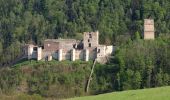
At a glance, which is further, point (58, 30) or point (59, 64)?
point (58, 30)

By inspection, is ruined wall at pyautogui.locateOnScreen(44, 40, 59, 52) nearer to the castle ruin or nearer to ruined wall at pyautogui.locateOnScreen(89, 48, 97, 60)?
the castle ruin

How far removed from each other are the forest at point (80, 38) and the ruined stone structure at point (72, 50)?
0.98 m

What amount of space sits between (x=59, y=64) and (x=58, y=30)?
28960 mm

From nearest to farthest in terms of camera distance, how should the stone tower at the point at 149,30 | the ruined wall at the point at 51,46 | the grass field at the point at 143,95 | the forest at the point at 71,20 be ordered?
the grass field at the point at 143,95
the ruined wall at the point at 51,46
the stone tower at the point at 149,30
the forest at the point at 71,20

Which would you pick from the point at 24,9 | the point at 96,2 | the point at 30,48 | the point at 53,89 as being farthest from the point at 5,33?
the point at 53,89

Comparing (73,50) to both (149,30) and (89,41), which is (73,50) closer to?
(89,41)

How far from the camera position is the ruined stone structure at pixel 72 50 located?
62031 mm

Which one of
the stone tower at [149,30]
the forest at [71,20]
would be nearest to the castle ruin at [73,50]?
the stone tower at [149,30]

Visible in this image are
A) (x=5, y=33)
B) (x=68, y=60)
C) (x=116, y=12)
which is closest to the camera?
(x=68, y=60)

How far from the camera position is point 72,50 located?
202 ft

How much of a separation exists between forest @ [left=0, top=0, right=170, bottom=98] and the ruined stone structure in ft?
3.23

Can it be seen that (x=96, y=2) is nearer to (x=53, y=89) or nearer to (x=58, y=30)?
(x=58, y=30)

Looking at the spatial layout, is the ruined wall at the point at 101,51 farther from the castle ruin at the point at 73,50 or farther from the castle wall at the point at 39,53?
the castle wall at the point at 39,53

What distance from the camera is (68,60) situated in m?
62.6
